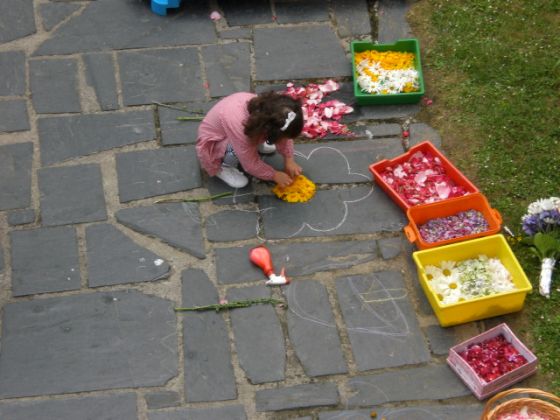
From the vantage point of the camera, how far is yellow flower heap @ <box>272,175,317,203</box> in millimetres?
4527

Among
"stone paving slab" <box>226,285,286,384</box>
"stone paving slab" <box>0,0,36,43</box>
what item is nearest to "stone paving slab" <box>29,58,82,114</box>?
"stone paving slab" <box>0,0,36,43</box>

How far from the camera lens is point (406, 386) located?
12.8 feet

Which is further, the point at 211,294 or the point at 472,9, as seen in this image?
the point at 472,9

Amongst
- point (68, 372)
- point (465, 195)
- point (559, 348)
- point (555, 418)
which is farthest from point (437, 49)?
point (68, 372)

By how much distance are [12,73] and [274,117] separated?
6.38 feet

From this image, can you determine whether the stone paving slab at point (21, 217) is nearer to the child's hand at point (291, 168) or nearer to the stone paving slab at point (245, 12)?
the child's hand at point (291, 168)

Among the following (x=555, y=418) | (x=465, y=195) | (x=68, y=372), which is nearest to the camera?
(x=555, y=418)

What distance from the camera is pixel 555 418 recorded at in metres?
3.64

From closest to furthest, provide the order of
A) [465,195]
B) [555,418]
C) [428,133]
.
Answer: [555,418] < [465,195] < [428,133]

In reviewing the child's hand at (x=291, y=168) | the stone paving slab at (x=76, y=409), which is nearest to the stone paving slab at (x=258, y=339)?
the stone paving slab at (x=76, y=409)

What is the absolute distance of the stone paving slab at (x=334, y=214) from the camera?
442cm

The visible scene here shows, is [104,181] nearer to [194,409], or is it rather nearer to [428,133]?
[194,409]

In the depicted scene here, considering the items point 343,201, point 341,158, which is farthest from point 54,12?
point 343,201

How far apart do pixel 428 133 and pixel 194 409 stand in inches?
82.4
